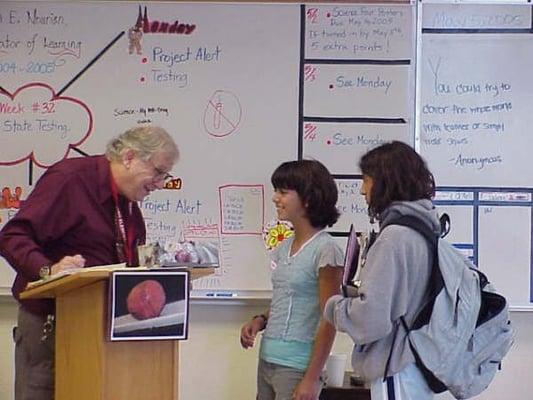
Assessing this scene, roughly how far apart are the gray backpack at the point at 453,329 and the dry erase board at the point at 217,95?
1146 mm

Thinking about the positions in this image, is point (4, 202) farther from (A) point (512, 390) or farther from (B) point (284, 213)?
(A) point (512, 390)

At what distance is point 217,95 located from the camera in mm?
3262

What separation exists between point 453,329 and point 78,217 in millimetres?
1060

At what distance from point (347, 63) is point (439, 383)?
1554mm

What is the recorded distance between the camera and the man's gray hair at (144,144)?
2.28m

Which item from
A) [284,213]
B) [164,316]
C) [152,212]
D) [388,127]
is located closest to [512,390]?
[388,127]

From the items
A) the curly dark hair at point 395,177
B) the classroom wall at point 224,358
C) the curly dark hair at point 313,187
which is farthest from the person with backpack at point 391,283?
the classroom wall at point 224,358

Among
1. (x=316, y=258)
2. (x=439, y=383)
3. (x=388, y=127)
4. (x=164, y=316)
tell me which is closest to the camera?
(x=164, y=316)

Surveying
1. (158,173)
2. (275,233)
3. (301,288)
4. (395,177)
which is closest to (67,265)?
(158,173)

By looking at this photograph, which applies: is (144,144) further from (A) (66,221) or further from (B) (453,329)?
(B) (453,329)

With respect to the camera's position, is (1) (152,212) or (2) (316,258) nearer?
(2) (316,258)

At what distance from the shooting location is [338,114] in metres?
3.24

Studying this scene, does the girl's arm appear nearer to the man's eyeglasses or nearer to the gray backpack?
the gray backpack

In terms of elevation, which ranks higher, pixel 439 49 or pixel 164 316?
pixel 439 49
